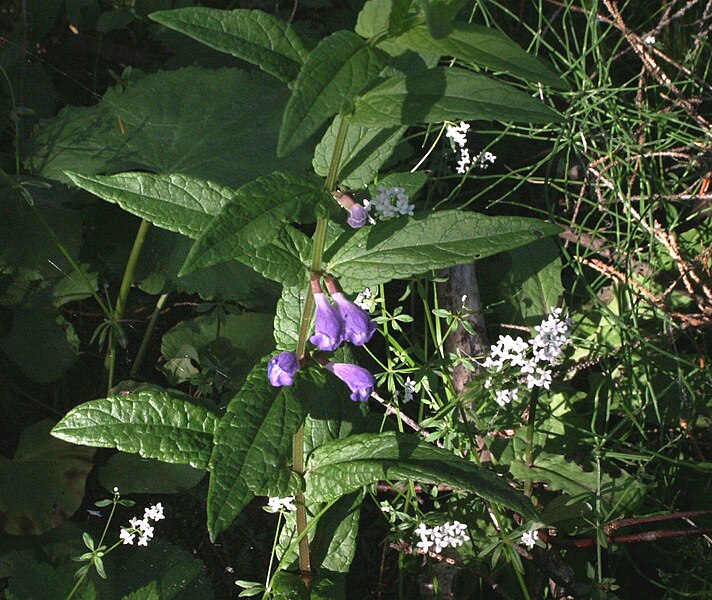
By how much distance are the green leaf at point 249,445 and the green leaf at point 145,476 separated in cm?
75

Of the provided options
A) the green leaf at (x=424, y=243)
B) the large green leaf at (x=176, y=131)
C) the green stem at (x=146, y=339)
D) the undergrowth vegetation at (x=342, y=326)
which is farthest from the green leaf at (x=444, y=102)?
the green stem at (x=146, y=339)

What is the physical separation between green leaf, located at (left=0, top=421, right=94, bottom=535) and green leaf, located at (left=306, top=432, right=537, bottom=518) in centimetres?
85

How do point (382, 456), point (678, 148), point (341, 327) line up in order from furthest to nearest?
point (678, 148)
point (382, 456)
point (341, 327)

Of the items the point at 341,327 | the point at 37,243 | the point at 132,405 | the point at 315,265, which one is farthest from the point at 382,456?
the point at 37,243

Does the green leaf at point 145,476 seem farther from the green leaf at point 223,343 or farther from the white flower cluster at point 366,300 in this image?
the white flower cluster at point 366,300

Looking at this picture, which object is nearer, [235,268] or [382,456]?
[382,456]

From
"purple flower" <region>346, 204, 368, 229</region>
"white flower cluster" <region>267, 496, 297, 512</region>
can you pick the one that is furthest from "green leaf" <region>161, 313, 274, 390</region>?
"purple flower" <region>346, 204, 368, 229</region>

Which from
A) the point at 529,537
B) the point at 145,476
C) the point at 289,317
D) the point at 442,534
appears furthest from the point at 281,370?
the point at 145,476

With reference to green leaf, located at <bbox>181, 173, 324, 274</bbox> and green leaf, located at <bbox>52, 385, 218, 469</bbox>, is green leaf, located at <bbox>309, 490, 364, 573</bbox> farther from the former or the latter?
green leaf, located at <bbox>181, 173, 324, 274</bbox>

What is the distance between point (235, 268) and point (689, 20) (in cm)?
206

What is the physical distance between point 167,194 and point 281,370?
391mm

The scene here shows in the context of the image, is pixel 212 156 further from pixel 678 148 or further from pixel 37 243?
pixel 678 148

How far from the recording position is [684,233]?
2682 millimetres

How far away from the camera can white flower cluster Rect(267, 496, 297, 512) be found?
1.69 metres
